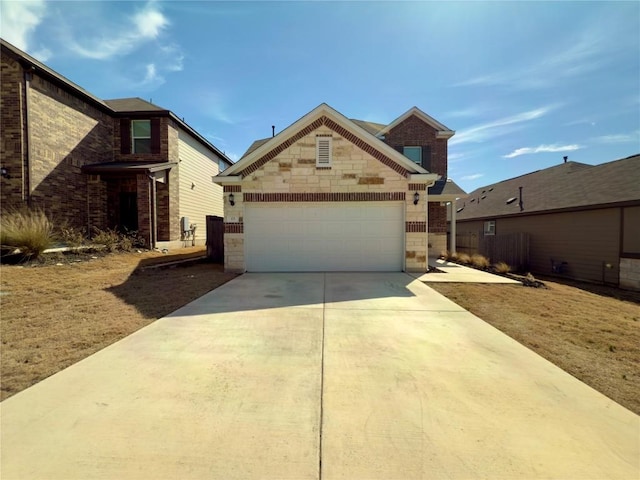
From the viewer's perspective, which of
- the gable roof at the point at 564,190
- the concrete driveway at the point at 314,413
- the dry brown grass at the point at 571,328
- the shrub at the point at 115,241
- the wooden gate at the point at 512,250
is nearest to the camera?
the concrete driveway at the point at 314,413

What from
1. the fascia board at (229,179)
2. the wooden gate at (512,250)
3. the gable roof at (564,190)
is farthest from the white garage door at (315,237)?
the gable roof at (564,190)

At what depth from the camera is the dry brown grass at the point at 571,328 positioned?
11.1ft

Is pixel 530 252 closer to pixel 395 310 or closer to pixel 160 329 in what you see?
pixel 395 310

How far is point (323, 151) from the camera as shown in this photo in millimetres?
10172

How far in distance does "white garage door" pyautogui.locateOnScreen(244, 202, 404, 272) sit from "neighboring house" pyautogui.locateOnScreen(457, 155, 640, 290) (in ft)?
27.8

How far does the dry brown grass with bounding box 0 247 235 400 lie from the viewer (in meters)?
3.55

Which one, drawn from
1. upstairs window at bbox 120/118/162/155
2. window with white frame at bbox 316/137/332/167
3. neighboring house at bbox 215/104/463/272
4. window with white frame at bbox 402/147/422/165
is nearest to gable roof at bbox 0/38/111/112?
upstairs window at bbox 120/118/162/155

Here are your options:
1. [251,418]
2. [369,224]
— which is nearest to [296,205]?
[369,224]

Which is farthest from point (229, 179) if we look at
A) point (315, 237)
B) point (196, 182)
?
point (196, 182)

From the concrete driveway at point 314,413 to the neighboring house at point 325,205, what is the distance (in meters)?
5.74

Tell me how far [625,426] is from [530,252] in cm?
1519

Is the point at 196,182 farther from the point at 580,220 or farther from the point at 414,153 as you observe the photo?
the point at 580,220

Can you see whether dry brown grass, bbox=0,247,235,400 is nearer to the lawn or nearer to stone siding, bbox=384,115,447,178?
the lawn

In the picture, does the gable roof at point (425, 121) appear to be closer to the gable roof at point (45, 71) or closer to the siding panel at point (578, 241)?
the siding panel at point (578, 241)
